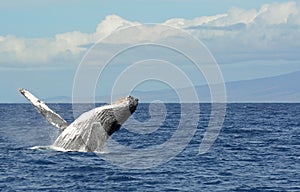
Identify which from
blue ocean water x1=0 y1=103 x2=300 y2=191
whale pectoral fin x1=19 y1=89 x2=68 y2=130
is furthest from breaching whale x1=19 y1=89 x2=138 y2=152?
blue ocean water x1=0 y1=103 x2=300 y2=191

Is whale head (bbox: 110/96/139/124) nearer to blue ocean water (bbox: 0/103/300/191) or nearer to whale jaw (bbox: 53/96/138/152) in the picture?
whale jaw (bbox: 53/96/138/152)

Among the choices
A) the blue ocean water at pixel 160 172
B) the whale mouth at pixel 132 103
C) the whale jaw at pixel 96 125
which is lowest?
the blue ocean water at pixel 160 172

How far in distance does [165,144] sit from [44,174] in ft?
41.9

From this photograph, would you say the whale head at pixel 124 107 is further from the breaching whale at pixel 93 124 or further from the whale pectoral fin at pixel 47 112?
the whale pectoral fin at pixel 47 112

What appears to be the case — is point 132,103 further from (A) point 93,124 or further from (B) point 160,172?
(B) point 160,172

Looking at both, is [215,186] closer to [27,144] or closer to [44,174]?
[44,174]

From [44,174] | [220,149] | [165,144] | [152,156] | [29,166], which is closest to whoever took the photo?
[44,174]

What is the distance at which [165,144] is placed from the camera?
33.3 meters

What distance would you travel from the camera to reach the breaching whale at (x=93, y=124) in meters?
21.3

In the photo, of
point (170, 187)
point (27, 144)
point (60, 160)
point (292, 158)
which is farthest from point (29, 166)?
point (292, 158)

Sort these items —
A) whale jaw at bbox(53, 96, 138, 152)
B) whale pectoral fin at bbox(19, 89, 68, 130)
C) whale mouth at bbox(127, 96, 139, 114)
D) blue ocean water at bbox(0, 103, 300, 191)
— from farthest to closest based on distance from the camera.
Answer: whale pectoral fin at bbox(19, 89, 68, 130) < whale jaw at bbox(53, 96, 138, 152) < whale mouth at bbox(127, 96, 139, 114) < blue ocean water at bbox(0, 103, 300, 191)

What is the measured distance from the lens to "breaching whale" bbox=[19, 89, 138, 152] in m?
21.3

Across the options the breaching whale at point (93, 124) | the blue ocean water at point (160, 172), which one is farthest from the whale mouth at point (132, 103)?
the blue ocean water at point (160, 172)

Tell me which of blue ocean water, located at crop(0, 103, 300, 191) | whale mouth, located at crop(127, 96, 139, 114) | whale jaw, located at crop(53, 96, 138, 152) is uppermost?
whale mouth, located at crop(127, 96, 139, 114)
